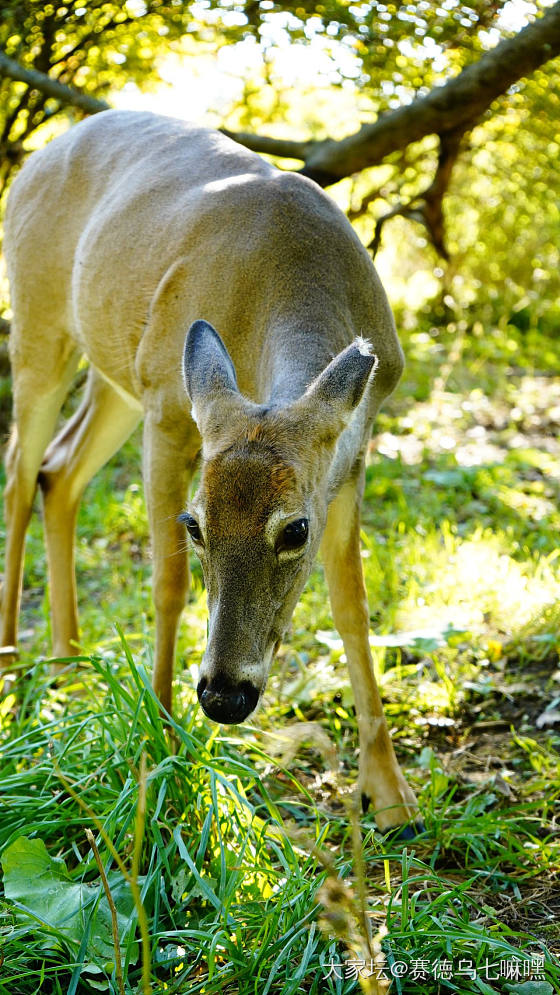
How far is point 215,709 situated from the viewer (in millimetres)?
2578

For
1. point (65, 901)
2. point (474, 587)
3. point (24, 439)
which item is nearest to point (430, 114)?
point (474, 587)

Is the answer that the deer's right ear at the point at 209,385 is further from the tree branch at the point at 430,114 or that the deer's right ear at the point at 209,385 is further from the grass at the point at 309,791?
the tree branch at the point at 430,114

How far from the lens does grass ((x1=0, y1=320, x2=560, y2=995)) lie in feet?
8.60

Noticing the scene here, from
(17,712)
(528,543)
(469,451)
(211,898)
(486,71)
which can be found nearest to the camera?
(211,898)

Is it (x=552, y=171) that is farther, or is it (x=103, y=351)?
(x=552, y=171)

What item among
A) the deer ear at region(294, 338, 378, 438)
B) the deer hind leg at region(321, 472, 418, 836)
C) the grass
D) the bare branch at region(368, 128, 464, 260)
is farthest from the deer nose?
the bare branch at region(368, 128, 464, 260)

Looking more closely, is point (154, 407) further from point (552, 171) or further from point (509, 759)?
point (552, 171)

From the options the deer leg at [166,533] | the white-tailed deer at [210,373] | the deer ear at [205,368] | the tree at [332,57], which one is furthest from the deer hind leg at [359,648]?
the tree at [332,57]

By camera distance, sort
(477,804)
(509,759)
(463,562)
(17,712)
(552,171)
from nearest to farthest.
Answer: (477,804)
(509,759)
(17,712)
(463,562)
(552,171)

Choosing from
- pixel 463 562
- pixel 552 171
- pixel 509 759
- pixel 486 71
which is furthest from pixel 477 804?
pixel 552 171

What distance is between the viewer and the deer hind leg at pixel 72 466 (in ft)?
16.8

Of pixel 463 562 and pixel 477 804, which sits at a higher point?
pixel 477 804

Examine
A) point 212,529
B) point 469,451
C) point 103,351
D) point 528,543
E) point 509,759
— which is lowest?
point 469,451

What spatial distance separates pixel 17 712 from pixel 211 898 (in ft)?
6.30
